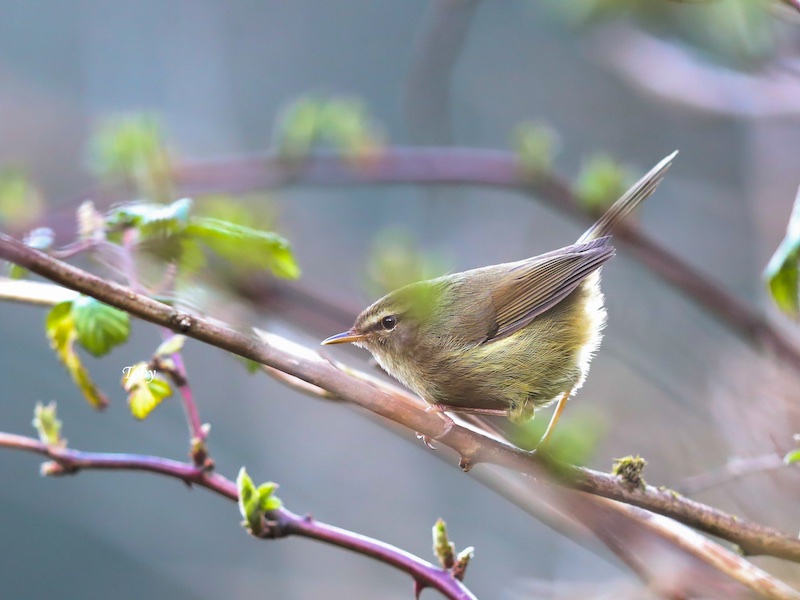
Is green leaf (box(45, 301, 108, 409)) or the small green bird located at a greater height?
the small green bird

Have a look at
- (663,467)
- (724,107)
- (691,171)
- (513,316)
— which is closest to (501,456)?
(513,316)

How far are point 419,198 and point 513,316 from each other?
160 inches

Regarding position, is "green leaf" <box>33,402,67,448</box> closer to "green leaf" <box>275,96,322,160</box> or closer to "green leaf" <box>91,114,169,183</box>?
"green leaf" <box>91,114,169,183</box>

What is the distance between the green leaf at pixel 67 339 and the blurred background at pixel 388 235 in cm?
72

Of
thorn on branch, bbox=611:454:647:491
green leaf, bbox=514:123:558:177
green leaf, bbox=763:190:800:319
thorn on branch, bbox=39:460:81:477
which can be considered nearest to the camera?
green leaf, bbox=763:190:800:319

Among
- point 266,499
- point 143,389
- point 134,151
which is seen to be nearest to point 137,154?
point 134,151

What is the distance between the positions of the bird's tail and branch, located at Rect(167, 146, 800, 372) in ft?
0.45

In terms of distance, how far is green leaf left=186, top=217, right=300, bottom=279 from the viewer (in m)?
1.49

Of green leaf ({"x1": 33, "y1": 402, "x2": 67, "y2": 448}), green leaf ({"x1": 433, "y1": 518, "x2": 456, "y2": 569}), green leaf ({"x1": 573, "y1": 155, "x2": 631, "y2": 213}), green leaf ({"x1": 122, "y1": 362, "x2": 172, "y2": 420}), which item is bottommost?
green leaf ({"x1": 33, "y1": 402, "x2": 67, "y2": 448})

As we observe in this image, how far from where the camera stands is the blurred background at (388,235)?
9.61 ft

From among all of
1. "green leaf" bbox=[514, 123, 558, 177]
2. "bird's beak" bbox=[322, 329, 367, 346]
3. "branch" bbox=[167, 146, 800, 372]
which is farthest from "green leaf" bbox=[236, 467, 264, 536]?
"green leaf" bbox=[514, 123, 558, 177]

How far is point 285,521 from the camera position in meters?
1.36

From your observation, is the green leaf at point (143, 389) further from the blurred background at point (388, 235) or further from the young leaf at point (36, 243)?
the blurred background at point (388, 235)

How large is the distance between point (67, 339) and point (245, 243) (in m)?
0.36
